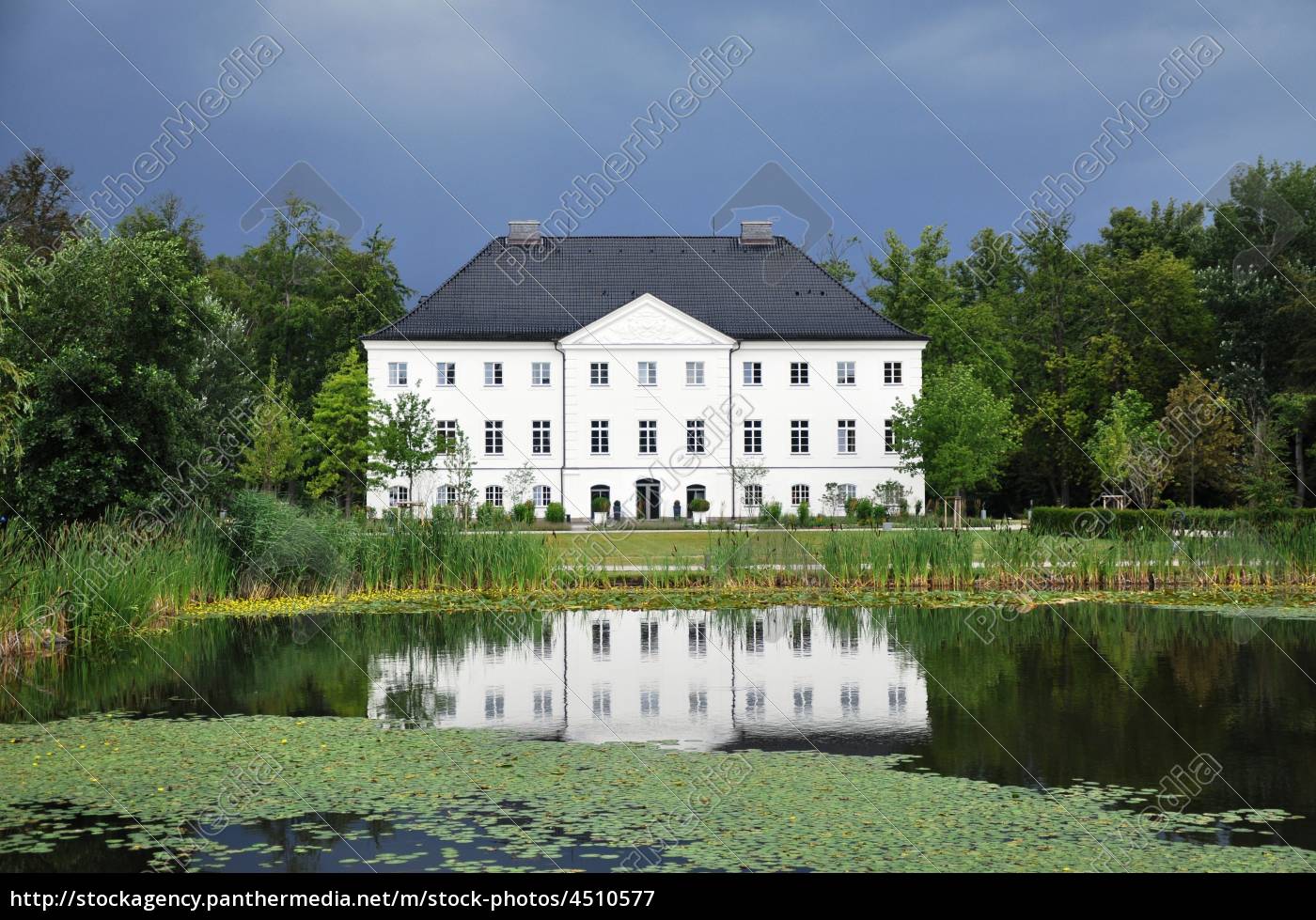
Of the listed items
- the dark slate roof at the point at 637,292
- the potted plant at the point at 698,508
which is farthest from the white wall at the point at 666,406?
the potted plant at the point at 698,508

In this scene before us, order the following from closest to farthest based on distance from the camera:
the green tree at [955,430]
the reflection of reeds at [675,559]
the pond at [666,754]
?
the pond at [666,754]
the reflection of reeds at [675,559]
the green tree at [955,430]

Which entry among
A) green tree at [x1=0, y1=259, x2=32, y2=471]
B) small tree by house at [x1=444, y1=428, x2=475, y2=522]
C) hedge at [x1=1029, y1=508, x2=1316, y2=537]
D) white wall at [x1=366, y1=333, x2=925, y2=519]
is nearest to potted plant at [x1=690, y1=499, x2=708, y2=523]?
white wall at [x1=366, y1=333, x2=925, y2=519]

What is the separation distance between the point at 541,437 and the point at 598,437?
2.24m

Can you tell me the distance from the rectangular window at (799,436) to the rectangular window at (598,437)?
295 inches

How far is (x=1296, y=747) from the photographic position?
8469 millimetres

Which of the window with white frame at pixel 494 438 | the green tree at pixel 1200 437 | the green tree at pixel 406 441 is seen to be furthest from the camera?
the window with white frame at pixel 494 438

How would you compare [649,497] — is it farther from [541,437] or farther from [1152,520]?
[1152,520]

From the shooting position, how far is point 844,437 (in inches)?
1953

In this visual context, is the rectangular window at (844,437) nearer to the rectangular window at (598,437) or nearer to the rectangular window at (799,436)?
the rectangular window at (799,436)

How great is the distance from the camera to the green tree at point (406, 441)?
40500 millimetres

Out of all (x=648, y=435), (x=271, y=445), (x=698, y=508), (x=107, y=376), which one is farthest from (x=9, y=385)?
(x=648, y=435)

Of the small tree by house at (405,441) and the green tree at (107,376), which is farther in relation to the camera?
the small tree by house at (405,441)
